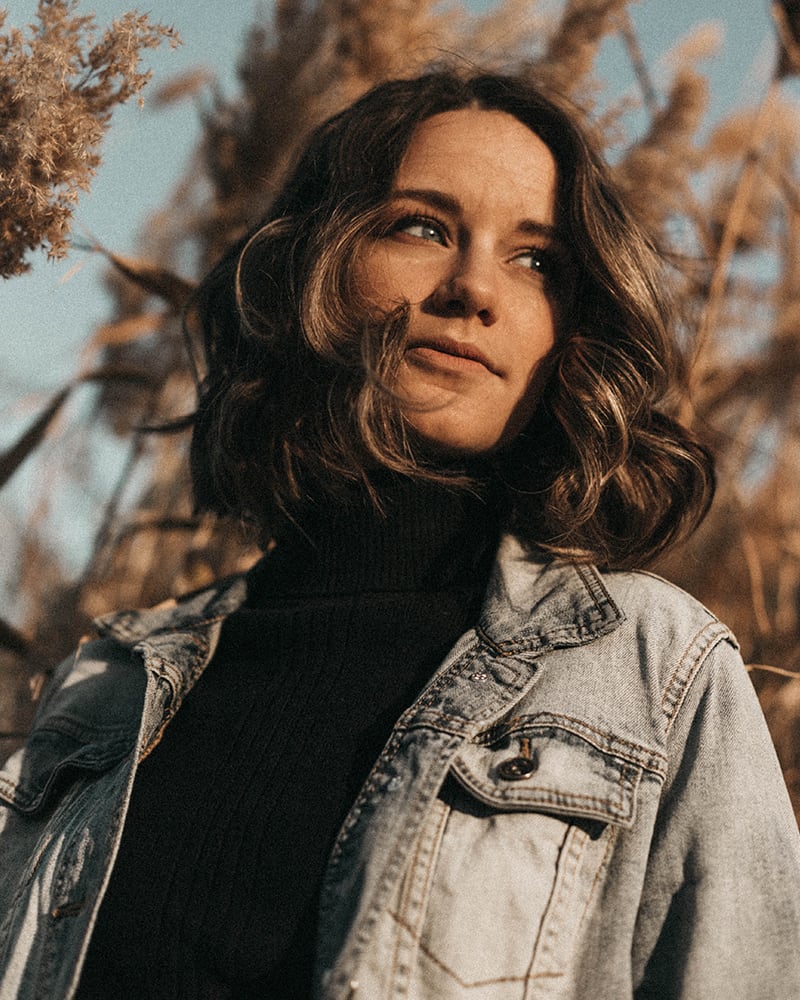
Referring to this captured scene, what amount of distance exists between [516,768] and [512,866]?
0.11 m

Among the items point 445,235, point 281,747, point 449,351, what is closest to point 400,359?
point 449,351

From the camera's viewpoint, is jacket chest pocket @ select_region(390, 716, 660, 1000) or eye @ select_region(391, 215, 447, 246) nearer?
jacket chest pocket @ select_region(390, 716, 660, 1000)

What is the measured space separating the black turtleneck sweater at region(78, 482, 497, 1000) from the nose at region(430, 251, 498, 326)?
29 cm

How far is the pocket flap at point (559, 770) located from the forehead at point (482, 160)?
0.80 meters

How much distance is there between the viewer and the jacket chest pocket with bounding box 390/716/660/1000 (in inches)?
42.1

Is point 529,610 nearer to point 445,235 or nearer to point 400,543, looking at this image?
point 400,543

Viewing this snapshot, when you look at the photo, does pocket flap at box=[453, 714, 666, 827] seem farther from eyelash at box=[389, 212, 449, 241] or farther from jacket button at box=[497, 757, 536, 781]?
eyelash at box=[389, 212, 449, 241]

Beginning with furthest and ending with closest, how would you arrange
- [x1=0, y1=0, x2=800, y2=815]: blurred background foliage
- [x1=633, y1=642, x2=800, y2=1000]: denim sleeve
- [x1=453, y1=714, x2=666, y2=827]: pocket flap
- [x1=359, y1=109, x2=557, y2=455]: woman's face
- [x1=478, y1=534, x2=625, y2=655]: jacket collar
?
[x1=0, y1=0, x2=800, y2=815]: blurred background foliage → [x1=359, y1=109, x2=557, y2=455]: woman's face → [x1=478, y1=534, x2=625, y2=655]: jacket collar → [x1=453, y1=714, x2=666, y2=827]: pocket flap → [x1=633, y1=642, x2=800, y2=1000]: denim sleeve

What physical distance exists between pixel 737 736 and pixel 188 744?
713mm

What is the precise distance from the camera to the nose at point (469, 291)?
1430mm

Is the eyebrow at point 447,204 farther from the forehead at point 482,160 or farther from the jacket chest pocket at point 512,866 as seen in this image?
the jacket chest pocket at point 512,866

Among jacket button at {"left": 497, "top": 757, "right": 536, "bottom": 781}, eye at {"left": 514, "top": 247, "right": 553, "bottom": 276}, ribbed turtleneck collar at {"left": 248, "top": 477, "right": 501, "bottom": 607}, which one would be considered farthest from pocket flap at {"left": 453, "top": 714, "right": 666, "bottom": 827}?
eye at {"left": 514, "top": 247, "right": 553, "bottom": 276}

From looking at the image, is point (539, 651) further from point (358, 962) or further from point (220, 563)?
point (220, 563)

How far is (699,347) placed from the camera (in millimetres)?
2012
